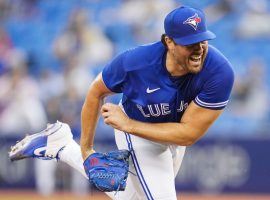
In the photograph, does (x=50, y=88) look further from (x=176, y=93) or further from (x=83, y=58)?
(x=176, y=93)

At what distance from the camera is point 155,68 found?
518 cm

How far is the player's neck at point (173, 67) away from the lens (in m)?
5.10

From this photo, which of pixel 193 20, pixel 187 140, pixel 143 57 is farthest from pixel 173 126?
pixel 193 20

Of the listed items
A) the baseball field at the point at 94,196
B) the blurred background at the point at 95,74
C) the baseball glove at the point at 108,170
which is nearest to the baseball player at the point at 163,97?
the baseball glove at the point at 108,170

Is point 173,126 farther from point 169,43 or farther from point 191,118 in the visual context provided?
point 169,43

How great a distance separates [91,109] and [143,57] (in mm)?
571

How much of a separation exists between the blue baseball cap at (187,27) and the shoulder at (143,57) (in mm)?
266

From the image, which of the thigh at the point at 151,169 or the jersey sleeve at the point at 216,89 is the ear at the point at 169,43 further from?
the thigh at the point at 151,169

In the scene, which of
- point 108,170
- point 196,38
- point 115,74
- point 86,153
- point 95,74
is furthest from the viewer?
point 95,74

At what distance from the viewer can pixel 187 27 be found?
4891 millimetres

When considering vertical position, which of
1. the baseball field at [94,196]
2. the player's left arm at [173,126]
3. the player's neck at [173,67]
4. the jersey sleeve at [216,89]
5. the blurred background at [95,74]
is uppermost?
the player's neck at [173,67]

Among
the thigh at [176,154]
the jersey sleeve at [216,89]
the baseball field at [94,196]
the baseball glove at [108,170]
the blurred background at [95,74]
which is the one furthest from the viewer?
the blurred background at [95,74]

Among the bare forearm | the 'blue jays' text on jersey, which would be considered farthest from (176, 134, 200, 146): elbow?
the bare forearm

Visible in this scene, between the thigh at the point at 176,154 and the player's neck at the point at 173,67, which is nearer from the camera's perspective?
the player's neck at the point at 173,67
